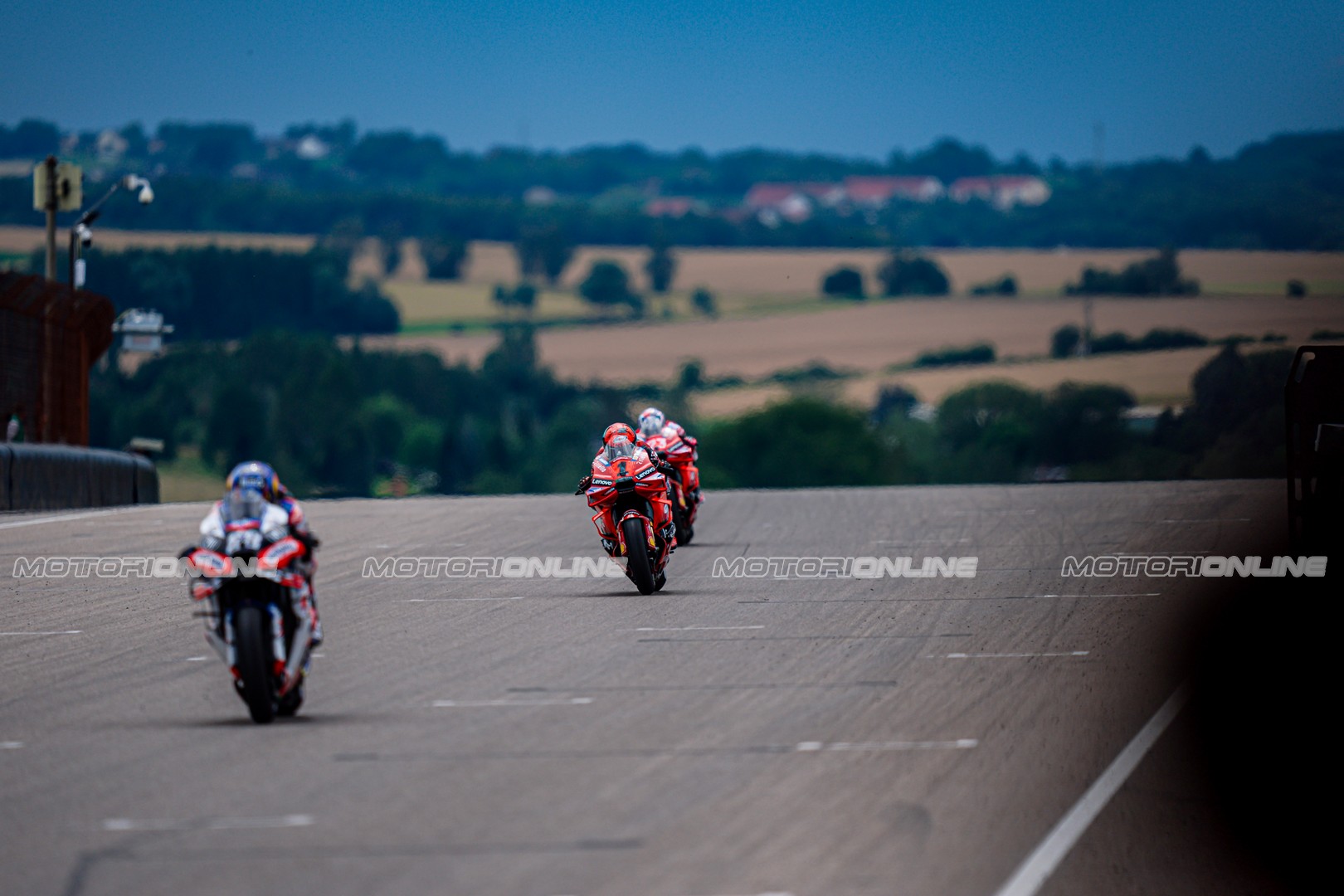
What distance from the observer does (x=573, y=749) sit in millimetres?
10633

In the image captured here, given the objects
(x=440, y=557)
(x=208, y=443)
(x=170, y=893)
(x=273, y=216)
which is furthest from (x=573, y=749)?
(x=273, y=216)

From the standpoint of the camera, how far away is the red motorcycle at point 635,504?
17891 mm

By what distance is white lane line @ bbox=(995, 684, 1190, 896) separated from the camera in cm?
796

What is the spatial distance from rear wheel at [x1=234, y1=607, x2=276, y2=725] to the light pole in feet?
96.2

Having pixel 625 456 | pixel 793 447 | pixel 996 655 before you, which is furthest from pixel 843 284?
pixel 996 655

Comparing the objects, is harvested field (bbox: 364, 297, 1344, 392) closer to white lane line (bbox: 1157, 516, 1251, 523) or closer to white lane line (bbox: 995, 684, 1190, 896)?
white lane line (bbox: 1157, 516, 1251, 523)

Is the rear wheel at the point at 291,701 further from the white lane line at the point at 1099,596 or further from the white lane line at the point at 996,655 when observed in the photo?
the white lane line at the point at 1099,596

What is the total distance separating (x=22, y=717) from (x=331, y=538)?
14.9 meters

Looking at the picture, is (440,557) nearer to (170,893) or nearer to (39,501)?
(39,501)

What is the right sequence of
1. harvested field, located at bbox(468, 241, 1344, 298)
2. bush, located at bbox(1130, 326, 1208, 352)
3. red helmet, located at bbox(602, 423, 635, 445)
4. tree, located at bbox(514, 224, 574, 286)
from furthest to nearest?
tree, located at bbox(514, 224, 574, 286) < harvested field, located at bbox(468, 241, 1344, 298) < bush, located at bbox(1130, 326, 1208, 352) < red helmet, located at bbox(602, 423, 635, 445)

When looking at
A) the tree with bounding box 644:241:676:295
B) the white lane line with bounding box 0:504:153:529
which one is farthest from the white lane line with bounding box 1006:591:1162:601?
the tree with bounding box 644:241:676:295

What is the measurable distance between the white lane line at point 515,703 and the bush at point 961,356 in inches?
3116

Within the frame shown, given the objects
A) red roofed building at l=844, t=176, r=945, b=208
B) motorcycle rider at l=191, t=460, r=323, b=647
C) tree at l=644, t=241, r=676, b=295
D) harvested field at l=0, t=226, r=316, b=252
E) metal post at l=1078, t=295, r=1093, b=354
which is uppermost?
red roofed building at l=844, t=176, r=945, b=208

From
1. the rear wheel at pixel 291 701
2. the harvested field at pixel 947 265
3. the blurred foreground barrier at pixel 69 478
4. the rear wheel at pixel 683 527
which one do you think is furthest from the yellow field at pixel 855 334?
the rear wheel at pixel 291 701
